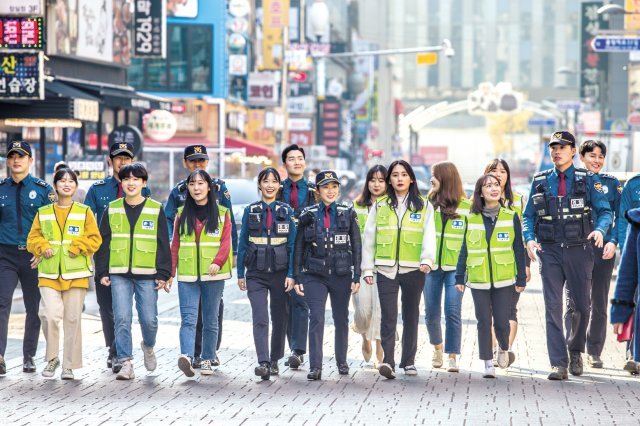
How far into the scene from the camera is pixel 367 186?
13.5 meters

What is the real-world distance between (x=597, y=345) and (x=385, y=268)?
2156 mm

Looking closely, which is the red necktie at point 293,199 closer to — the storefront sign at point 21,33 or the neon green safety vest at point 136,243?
the neon green safety vest at point 136,243

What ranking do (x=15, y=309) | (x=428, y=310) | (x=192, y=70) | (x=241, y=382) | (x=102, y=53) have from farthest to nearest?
(x=192, y=70) < (x=102, y=53) < (x=15, y=309) < (x=428, y=310) < (x=241, y=382)

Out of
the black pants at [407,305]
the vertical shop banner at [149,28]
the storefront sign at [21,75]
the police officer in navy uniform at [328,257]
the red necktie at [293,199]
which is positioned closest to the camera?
the police officer in navy uniform at [328,257]

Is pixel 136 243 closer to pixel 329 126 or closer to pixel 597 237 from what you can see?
pixel 597 237

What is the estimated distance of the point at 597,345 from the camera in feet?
45.0

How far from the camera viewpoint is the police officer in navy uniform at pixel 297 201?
1362 centimetres

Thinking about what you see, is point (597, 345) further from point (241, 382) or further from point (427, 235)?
point (241, 382)

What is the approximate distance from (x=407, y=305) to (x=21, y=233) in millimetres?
3324

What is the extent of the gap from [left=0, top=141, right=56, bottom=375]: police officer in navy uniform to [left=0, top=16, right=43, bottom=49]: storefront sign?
1265 cm

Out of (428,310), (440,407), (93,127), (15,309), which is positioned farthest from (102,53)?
(440,407)

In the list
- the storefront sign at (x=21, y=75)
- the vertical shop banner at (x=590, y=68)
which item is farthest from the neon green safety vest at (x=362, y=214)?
the vertical shop banner at (x=590, y=68)

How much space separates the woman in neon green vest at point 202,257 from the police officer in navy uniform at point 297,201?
33.0 inches

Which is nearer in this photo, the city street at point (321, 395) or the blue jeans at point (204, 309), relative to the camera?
the city street at point (321, 395)
